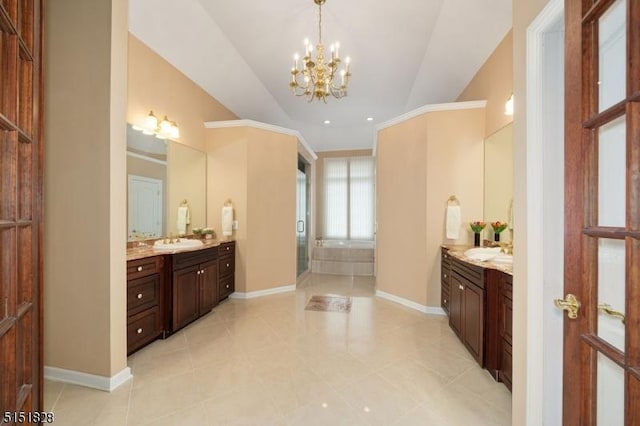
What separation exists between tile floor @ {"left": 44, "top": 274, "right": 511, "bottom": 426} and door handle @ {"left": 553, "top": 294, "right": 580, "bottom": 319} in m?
1.19

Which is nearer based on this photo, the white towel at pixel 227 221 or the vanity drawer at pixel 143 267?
the vanity drawer at pixel 143 267

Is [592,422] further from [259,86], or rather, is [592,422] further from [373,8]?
[259,86]

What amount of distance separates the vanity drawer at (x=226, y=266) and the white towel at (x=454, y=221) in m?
3.10

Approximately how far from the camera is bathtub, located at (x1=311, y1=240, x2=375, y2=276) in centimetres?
610

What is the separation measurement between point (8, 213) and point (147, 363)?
1.90m

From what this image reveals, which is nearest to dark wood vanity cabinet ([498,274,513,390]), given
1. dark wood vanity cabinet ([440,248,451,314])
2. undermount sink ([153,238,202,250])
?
dark wood vanity cabinet ([440,248,451,314])

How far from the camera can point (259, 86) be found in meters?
4.80

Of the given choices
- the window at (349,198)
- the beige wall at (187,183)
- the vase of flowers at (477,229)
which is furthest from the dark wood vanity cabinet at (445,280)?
the window at (349,198)

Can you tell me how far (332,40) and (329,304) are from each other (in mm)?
3610

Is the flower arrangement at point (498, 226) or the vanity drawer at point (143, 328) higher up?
the flower arrangement at point (498, 226)

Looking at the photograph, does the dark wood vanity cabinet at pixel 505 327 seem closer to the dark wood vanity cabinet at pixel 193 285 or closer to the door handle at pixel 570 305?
the door handle at pixel 570 305

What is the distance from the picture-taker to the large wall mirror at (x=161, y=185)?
10.3 feet

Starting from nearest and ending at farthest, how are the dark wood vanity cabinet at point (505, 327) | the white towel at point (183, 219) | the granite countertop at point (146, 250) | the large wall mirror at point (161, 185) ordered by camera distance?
the dark wood vanity cabinet at point (505, 327), the granite countertop at point (146, 250), the large wall mirror at point (161, 185), the white towel at point (183, 219)

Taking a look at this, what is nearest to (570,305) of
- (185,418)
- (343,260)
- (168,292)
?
(185,418)
